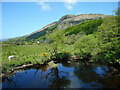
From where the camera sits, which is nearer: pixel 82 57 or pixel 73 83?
pixel 73 83

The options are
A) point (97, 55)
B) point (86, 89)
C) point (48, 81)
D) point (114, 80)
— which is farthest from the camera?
point (97, 55)

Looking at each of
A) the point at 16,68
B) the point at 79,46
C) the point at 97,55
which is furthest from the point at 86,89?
the point at 79,46

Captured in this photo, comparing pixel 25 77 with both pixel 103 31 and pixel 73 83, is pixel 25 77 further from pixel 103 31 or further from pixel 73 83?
pixel 103 31

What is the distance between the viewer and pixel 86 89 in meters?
8.80

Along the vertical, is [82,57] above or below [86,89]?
above

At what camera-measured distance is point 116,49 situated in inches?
452

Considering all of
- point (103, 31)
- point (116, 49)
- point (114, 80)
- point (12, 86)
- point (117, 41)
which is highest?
point (103, 31)

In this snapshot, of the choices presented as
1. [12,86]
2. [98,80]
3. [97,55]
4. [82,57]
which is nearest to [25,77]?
[12,86]

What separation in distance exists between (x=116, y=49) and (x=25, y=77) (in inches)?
487

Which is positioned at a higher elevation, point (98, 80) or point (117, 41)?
point (117, 41)

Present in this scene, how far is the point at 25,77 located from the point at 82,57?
12086 millimetres

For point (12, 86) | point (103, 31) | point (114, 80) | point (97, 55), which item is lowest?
Answer: point (12, 86)

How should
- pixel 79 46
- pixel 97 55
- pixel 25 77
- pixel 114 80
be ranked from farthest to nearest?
pixel 79 46 < pixel 97 55 < pixel 25 77 < pixel 114 80

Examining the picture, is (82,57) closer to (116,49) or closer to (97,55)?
(97,55)
